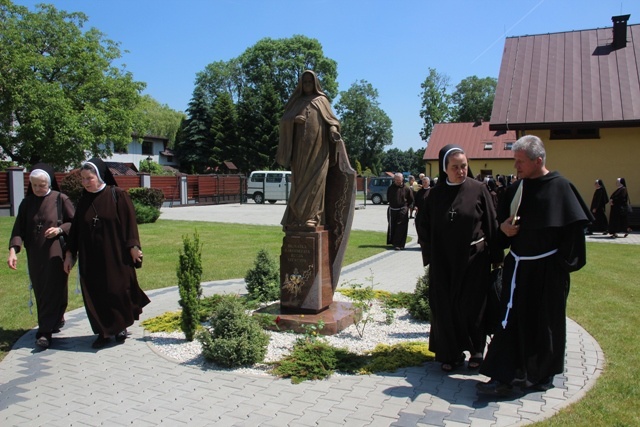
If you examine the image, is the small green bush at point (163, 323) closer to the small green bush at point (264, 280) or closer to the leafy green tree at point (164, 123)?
the small green bush at point (264, 280)

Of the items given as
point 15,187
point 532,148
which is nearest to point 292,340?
point 532,148

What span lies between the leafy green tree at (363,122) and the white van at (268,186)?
4428cm

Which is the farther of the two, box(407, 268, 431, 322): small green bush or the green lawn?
the green lawn

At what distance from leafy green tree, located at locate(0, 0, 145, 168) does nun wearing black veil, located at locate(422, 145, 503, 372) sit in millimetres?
29540

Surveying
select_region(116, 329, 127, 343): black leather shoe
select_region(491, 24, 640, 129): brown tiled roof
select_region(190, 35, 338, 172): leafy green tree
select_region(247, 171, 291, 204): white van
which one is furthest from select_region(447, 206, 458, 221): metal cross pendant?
select_region(190, 35, 338, 172): leafy green tree

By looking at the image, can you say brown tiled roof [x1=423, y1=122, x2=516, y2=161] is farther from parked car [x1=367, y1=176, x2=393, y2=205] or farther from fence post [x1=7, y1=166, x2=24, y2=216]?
fence post [x1=7, y1=166, x2=24, y2=216]

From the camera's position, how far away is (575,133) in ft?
65.0

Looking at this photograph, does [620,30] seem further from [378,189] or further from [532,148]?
[532,148]

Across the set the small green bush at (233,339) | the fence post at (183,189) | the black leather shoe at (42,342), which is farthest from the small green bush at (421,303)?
the fence post at (183,189)

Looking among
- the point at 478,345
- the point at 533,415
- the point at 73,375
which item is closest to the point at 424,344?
the point at 478,345

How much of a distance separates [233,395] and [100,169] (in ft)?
9.73

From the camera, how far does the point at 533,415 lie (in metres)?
3.87

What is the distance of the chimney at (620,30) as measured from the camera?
70.6 ft

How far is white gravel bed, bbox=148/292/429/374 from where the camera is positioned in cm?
528
